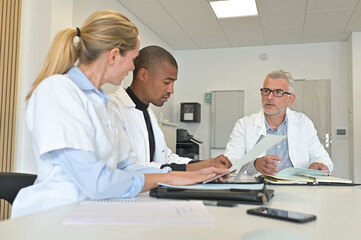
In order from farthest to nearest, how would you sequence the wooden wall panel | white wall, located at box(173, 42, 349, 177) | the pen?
white wall, located at box(173, 42, 349, 177), the wooden wall panel, the pen

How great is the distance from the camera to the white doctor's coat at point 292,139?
2.24 m

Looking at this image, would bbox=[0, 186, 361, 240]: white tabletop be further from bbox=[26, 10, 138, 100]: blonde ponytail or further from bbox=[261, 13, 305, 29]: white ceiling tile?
bbox=[261, 13, 305, 29]: white ceiling tile

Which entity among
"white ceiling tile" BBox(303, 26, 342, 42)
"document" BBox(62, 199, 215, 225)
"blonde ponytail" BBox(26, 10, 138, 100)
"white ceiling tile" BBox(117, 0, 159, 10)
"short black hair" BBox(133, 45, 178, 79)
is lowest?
"document" BBox(62, 199, 215, 225)

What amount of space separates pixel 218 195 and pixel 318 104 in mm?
5214

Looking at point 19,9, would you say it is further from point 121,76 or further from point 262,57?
point 262,57

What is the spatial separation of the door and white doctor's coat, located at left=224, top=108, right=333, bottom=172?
3.46m

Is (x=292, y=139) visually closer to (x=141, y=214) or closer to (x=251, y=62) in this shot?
(x=141, y=214)

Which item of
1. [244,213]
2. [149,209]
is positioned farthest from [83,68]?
[244,213]

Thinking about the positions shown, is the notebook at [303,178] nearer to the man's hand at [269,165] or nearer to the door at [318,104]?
the man's hand at [269,165]

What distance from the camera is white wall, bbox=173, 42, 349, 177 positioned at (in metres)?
5.53

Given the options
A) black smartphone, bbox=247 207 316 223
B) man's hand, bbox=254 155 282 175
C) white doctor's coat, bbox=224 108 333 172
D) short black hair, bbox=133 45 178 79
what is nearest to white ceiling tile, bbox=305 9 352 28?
white doctor's coat, bbox=224 108 333 172

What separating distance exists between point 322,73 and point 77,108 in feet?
17.7

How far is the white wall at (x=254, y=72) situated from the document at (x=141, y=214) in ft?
17.3

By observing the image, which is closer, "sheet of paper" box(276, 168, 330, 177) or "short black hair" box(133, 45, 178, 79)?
"sheet of paper" box(276, 168, 330, 177)
